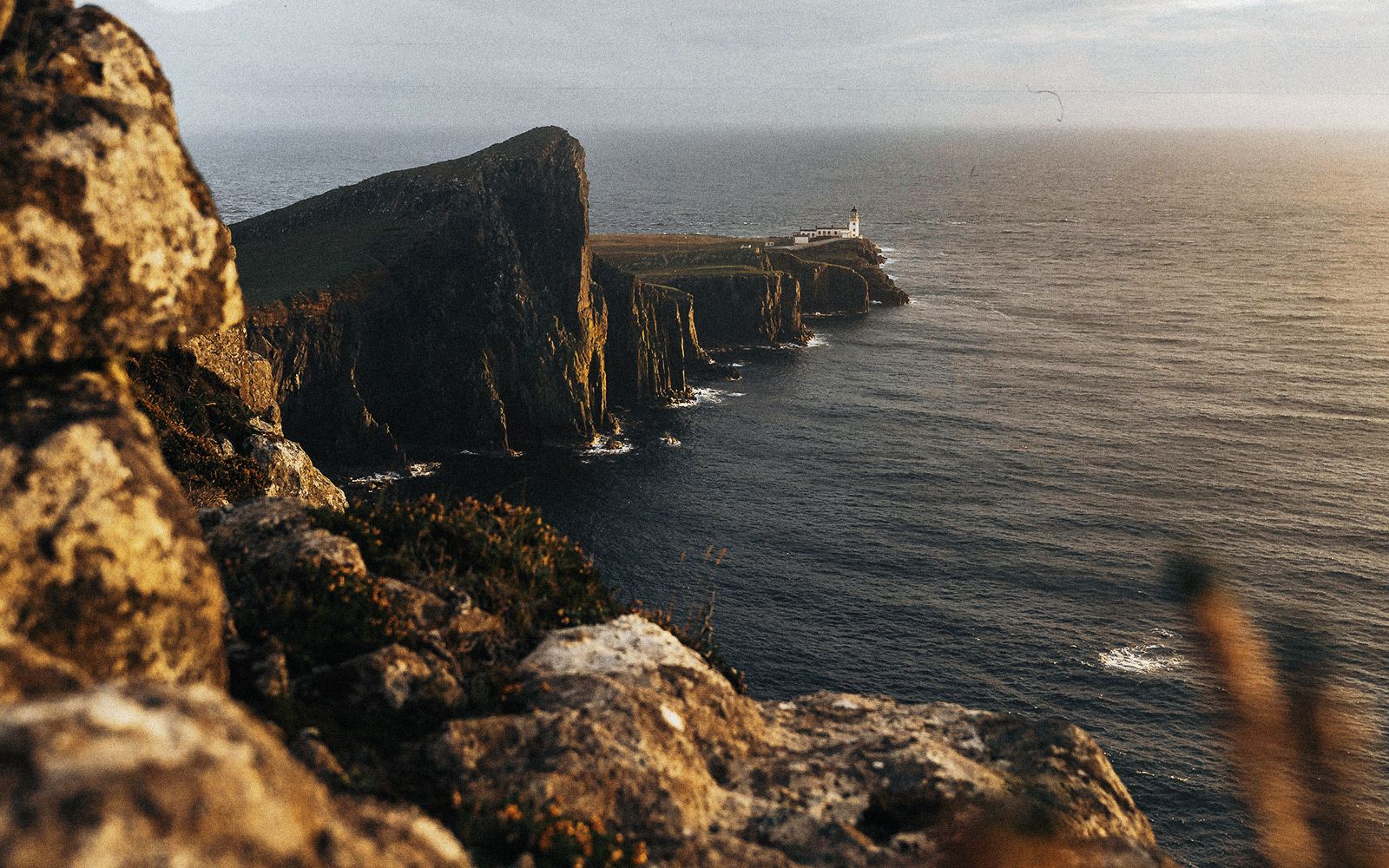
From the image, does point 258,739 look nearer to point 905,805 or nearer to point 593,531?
point 905,805

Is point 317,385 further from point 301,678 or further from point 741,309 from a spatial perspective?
point 301,678

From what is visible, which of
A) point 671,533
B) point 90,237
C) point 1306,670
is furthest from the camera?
point 671,533

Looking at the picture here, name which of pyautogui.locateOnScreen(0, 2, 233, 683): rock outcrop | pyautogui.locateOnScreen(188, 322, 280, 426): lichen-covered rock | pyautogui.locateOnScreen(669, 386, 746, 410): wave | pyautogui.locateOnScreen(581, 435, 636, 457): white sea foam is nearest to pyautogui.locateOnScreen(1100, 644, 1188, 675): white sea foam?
pyautogui.locateOnScreen(188, 322, 280, 426): lichen-covered rock

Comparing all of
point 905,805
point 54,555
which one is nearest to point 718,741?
point 905,805

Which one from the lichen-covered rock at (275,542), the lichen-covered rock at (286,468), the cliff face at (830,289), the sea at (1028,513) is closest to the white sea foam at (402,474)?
the sea at (1028,513)

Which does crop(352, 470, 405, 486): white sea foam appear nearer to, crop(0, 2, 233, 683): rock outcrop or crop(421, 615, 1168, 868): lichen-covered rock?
crop(421, 615, 1168, 868): lichen-covered rock

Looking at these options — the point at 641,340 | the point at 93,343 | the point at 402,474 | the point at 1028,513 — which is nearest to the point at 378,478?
the point at 402,474

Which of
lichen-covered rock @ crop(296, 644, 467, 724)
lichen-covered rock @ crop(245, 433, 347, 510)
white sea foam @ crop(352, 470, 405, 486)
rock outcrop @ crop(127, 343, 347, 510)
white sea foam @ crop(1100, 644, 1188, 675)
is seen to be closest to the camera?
lichen-covered rock @ crop(296, 644, 467, 724)
